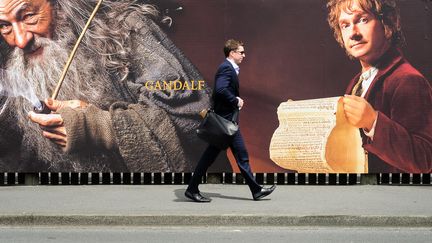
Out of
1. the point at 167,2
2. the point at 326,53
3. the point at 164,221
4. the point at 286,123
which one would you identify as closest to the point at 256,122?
the point at 286,123

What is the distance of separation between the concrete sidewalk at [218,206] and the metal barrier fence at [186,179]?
0.66 feet

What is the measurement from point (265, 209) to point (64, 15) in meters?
3.73

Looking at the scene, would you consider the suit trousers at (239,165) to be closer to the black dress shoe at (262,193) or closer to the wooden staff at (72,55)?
the black dress shoe at (262,193)

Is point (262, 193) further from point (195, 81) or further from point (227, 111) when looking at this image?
point (195, 81)

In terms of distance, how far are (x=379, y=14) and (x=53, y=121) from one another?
4239 mm

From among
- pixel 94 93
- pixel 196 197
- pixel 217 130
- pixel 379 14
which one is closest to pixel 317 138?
pixel 379 14

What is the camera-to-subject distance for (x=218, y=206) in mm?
8695

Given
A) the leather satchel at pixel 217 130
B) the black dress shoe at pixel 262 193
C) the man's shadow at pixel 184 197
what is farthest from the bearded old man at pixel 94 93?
the black dress shoe at pixel 262 193

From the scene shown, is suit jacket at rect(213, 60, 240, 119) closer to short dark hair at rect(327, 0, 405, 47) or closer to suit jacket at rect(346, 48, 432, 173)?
short dark hair at rect(327, 0, 405, 47)

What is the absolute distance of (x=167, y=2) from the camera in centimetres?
1023

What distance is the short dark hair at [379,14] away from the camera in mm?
10117

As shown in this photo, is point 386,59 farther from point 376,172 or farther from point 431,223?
point 431,223

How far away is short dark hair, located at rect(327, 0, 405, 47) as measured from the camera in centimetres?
1012

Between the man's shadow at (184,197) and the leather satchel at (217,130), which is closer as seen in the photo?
the leather satchel at (217,130)
